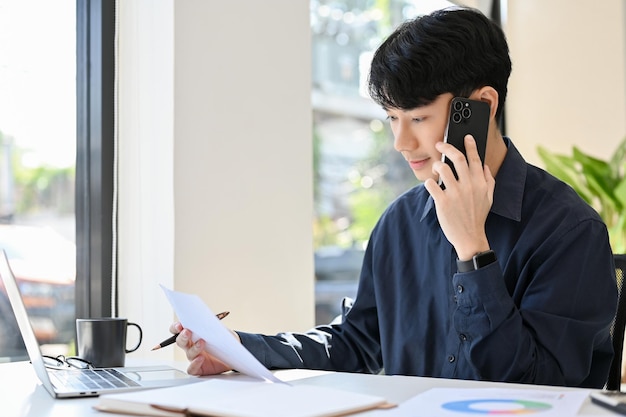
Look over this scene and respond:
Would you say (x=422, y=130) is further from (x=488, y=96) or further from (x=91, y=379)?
(x=91, y=379)

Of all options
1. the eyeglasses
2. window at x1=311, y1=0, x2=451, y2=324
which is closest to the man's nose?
the eyeglasses

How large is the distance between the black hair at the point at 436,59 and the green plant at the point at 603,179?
87.3 inches

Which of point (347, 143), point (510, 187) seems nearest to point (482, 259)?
point (510, 187)

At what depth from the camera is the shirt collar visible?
140 centimetres

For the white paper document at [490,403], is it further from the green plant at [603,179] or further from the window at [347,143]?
the window at [347,143]

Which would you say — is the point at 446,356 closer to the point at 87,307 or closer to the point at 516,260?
the point at 516,260

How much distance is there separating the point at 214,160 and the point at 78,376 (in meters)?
0.93

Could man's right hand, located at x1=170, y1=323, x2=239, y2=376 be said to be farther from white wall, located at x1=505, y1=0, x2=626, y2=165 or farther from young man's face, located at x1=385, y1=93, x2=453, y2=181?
white wall, located at x1=505, y1=0, x2=626, y2=165

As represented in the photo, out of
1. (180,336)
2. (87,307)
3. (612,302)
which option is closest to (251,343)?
(180,336)

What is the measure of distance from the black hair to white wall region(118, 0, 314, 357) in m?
0.71

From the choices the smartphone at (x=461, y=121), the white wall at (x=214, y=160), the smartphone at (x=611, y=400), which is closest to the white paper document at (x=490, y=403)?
the smartphone at (x=611, y=400)

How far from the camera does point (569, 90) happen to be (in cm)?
389

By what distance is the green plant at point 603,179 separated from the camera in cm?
347

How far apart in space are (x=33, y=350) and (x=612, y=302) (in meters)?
0.93
